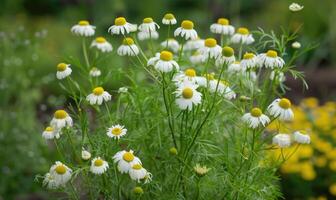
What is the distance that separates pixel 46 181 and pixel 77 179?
20 cm

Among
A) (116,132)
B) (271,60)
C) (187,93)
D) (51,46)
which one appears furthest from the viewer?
(51,46)

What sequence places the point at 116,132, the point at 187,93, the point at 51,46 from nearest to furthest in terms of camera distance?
the point at 187,93
the point at 116,132
the point at 51,46

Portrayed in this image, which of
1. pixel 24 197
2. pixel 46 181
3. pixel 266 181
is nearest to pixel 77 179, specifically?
pixel 46 181

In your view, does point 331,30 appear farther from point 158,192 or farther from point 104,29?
point 158,192

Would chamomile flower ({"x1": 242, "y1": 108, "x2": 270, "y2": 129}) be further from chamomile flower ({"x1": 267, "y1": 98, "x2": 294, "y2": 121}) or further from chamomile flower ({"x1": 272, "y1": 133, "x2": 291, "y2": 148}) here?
chamomile flower ({"x1": 272, "y1": 133, "x2": 291, "y2": 148})

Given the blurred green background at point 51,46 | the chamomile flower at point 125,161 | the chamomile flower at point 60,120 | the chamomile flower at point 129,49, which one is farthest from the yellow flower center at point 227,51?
the blurred green background at point 51,46

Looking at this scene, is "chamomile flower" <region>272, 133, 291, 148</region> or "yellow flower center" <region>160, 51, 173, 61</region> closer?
"yellow flower center" <region>160, 51, 173, 61</region>

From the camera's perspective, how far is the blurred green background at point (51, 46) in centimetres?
328

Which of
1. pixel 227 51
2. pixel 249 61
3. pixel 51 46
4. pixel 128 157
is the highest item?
pixel 227 51

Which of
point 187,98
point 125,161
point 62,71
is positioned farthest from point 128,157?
point 62,71

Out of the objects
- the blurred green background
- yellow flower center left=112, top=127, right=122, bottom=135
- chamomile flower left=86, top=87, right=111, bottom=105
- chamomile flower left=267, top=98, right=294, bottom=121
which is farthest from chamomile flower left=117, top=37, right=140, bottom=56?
the blurred green background

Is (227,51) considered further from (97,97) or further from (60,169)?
(60,169)

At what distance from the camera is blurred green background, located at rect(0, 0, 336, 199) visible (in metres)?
3.28

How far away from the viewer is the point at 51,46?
5156 millimetres
